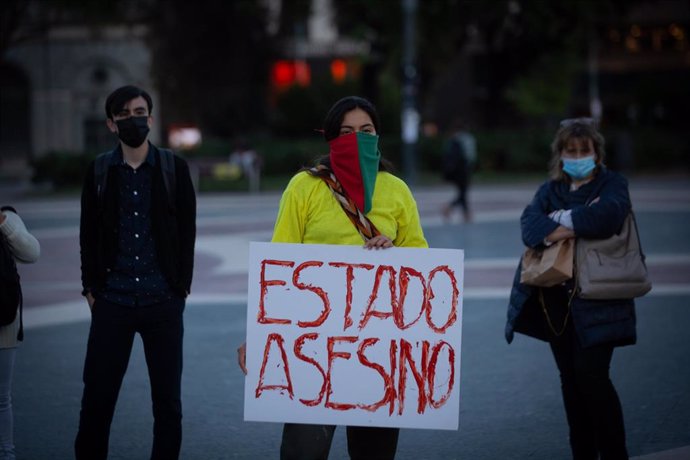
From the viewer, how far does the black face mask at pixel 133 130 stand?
4.61 metres

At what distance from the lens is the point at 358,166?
160 inches

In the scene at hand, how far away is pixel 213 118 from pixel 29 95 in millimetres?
15012

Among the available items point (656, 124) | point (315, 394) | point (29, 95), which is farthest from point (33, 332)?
point (29, 95)

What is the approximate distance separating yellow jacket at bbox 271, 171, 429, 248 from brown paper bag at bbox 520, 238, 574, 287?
1109mm

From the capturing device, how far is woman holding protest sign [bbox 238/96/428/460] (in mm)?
4070

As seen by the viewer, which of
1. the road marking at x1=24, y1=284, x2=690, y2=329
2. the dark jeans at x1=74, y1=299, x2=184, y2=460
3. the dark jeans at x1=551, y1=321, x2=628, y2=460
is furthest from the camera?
the road marking at x1=24, y1=284, x2=690, y2=329

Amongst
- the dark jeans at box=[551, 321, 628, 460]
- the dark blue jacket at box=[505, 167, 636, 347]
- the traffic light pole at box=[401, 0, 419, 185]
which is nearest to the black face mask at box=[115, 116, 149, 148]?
the dark blue jacket at box=[505, 167, 636, 347]

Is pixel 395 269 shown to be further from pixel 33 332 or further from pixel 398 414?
pixel 33 332

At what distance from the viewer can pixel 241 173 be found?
32.0 m

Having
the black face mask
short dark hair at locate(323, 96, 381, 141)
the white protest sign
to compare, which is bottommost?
the white protest sign

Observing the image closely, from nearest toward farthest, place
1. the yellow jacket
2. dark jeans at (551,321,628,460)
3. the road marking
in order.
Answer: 1. the yellow jacket
2. dark jeans at (551,321,628,460)
3. the road marking

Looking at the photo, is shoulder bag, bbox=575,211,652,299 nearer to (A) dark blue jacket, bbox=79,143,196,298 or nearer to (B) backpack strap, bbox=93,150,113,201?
(A) dark blue jacket, bbox=79,143,196,298

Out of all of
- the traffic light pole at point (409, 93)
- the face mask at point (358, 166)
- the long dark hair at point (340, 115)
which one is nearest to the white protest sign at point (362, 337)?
the face mask at point (358, 166)

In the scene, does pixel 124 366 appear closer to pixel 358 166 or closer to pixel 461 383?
pixel 358 166
